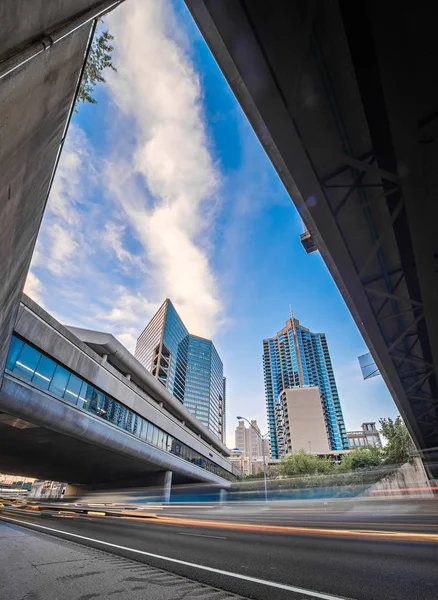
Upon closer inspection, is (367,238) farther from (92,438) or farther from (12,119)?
(92,438)

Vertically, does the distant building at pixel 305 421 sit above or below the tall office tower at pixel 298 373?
below

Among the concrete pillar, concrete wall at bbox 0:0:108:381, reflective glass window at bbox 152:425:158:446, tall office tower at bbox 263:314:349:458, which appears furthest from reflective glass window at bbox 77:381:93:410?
tall office tower at bbox 263:314:349:458

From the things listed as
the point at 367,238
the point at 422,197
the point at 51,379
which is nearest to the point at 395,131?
the point at 422,197

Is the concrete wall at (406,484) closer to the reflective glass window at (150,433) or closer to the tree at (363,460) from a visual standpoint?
the tree at (363,460)

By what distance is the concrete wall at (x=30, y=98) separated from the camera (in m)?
1.95

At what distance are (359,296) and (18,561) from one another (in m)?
11.0

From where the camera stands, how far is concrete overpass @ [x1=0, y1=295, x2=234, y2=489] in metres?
17.1

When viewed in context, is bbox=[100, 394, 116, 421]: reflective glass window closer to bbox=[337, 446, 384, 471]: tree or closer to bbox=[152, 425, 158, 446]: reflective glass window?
bbox=[152, 425, 158, 446]: reflective glass window

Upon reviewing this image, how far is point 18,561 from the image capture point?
19.4 ft

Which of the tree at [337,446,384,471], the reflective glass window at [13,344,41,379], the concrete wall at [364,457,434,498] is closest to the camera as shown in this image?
the reflective glass window at [13,344,41,379]

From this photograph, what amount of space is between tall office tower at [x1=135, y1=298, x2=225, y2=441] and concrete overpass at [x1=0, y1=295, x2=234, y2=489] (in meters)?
55.1

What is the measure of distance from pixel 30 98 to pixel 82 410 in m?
22.6

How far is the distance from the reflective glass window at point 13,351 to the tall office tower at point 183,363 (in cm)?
7669

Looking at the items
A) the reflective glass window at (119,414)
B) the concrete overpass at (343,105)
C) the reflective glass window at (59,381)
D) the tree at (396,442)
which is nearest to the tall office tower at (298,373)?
the tree at (396,442)
